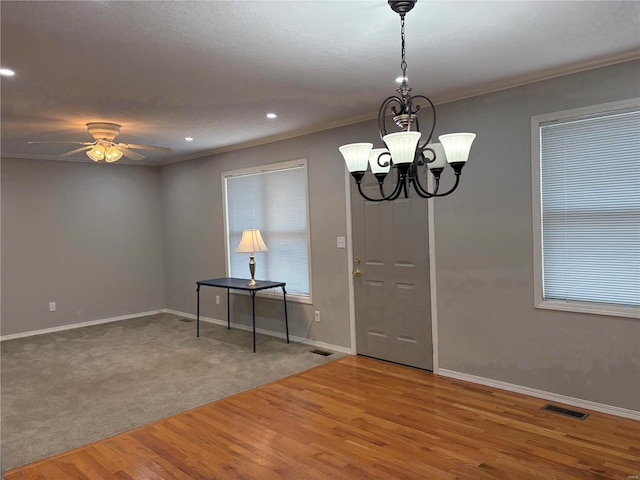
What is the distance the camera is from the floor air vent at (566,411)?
3.22 metres

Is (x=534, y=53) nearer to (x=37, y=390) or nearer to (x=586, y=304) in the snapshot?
(x=586, y=304)

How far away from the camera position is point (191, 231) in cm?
689

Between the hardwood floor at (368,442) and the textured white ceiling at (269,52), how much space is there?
2.40 m

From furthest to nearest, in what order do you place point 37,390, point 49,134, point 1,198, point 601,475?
point 1,198
point 49,134
point 37,390
point 601,475

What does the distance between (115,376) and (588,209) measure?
4228 mm

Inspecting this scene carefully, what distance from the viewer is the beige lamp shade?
530 cm

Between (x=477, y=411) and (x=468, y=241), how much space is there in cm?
→ 133

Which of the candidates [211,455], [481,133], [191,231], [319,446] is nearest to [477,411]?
[319,446]

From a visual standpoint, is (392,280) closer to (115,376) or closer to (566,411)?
(566,411)

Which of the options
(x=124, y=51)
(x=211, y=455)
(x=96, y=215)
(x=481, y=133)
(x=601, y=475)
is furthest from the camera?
(x=96, y=215)

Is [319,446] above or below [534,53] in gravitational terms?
below

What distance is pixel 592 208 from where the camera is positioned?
3.30 meters

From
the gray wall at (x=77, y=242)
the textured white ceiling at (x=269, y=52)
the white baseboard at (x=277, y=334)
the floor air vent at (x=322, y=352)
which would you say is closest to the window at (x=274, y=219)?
the white baseboard at (x=277, y=334)

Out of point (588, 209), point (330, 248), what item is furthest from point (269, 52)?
point (330, 248)
